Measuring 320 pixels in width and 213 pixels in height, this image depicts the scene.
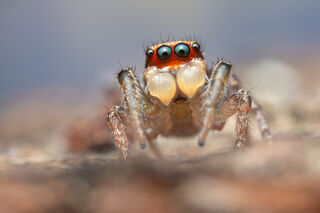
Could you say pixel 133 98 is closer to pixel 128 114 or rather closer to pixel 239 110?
pixel 128 114

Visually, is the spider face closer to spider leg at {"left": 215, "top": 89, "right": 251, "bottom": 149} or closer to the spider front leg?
the spider front leg

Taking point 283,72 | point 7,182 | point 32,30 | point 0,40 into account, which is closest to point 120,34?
point 32,30

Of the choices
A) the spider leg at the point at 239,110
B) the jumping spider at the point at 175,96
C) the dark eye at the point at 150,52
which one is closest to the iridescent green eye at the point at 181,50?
the jumping spider at the point at 175,96

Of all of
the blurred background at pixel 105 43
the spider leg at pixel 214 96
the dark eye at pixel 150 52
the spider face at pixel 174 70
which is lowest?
the spider leg at pixel 214 96

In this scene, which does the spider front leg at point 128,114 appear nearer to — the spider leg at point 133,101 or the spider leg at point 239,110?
the spider leg at point 133,101

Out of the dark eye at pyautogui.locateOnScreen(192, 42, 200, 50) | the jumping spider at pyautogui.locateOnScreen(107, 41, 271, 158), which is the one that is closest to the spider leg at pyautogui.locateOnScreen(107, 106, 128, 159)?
the jumping spider at pyautogui.locateOnScreen(107, 41, 271, 158)

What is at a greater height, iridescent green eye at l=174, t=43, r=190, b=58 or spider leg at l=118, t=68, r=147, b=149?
iridescent green eye at l=174, t=43, r=190, b=58
